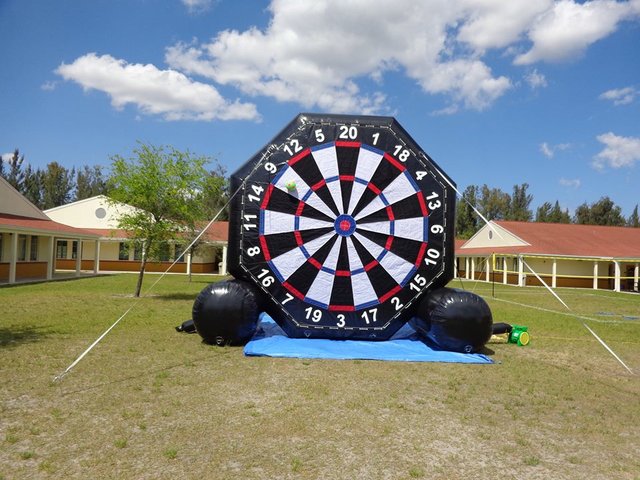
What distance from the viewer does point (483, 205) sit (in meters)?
70.2

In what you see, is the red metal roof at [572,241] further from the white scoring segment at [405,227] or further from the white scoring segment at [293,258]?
the white scoring segment at [293,258]

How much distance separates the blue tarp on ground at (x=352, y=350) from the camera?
23.9ft

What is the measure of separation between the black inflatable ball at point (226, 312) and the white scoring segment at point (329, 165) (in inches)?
84.5

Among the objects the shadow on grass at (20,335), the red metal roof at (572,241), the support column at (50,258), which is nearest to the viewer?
the shadow on grass at (20,335)

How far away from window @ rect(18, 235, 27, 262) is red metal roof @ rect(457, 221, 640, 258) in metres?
26.5

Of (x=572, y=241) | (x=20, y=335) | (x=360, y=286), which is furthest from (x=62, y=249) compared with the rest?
(x=572, y=241)

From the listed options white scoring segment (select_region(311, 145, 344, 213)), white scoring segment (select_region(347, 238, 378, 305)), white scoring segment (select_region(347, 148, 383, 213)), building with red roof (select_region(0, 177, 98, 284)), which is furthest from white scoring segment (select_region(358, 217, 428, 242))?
building with red roof (select_region(0, 177, 98, 284))

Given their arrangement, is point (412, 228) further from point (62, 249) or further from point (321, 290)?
point (62, 249)

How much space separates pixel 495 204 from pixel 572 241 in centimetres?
3724

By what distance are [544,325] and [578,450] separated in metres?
8.47

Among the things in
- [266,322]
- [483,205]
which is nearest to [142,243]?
[266,322]

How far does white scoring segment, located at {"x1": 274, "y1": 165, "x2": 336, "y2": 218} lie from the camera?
8.13m

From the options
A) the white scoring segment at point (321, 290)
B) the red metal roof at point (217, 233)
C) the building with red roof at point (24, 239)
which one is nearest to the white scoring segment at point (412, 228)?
the white scoring segment at point (321, 290)

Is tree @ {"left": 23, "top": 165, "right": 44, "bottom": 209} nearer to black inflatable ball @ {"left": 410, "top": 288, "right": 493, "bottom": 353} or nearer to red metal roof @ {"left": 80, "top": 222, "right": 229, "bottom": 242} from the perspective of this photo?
red metal roof @ {"left": 80, "top": 222, "right": 229, "bottom": 242}
